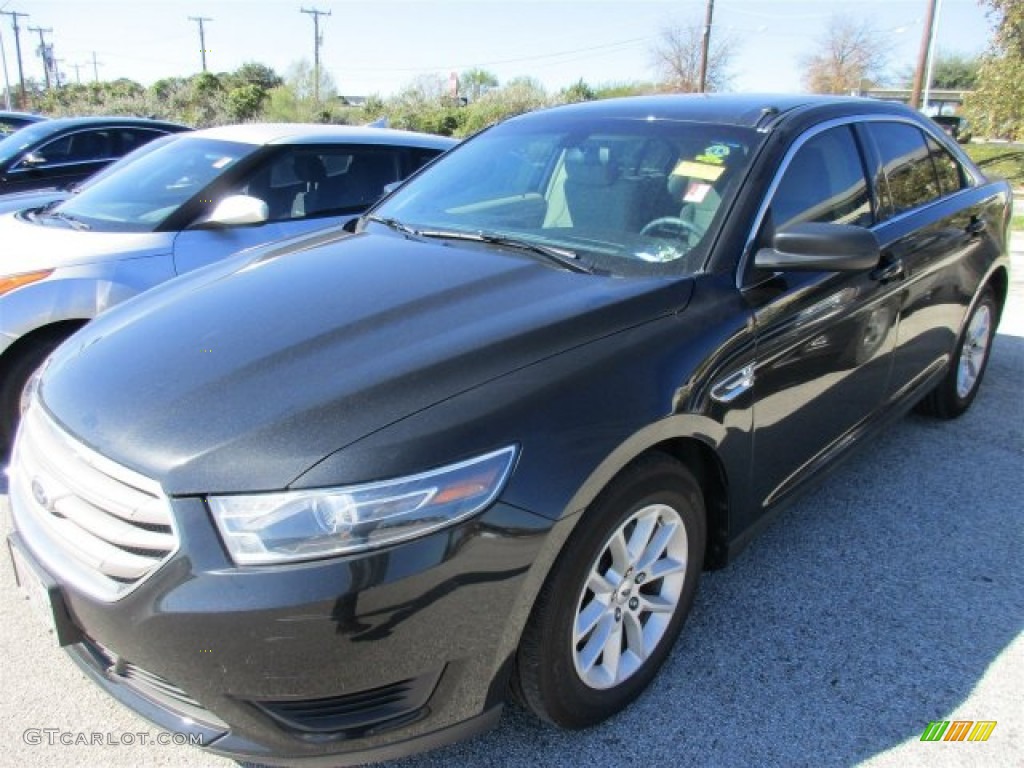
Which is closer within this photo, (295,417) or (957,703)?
(295,417)

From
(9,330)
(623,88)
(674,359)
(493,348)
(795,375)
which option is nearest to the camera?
(493,348)

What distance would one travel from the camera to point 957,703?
2340 millimetres

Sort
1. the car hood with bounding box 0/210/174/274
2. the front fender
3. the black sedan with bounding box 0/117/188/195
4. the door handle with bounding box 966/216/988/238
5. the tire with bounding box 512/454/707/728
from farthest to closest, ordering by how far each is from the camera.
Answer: the black sedan with bounding box 0/117/188/195
the door handle with bounding box 966/216/988/238
the car hood with bounding box 0/210/174/274
the front fender
the tire with bounding box 512/454/707/728

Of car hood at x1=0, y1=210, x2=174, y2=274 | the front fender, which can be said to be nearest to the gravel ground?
the front fender

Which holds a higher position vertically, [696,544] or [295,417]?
[295,417]

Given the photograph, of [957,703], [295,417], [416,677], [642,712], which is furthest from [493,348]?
[957,703]

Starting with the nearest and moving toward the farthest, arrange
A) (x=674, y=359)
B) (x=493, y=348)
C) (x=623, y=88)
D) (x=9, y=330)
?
(x=493, y=348) → (x=674, y=359) → (x=9, y=330) → (x=623, y=88)

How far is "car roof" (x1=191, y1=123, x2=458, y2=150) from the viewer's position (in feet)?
15.5

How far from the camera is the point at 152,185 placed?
456 cm

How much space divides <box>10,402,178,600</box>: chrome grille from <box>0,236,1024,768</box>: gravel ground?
0.65m

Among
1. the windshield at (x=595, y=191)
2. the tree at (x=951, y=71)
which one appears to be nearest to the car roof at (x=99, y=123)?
the windshield at (x=595, y=191)

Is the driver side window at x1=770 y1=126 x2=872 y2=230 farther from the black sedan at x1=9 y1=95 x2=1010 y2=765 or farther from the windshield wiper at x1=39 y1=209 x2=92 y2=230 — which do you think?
the windshield wiper at x1=39 y1=209 x2=92 y2=230

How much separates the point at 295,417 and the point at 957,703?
2080 millimetres

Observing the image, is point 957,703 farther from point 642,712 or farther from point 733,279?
point 733,279
